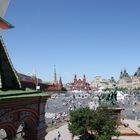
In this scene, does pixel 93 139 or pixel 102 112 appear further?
pixel 102 112

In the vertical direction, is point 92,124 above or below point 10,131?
below

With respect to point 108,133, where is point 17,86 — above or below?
above

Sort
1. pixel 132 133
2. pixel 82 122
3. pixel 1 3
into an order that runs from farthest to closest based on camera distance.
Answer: pixel 132 133
pixel 82 122
pixel 1 3

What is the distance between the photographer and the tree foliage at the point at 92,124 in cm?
2762

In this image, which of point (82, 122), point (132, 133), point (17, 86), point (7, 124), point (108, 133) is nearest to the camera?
point (7, 124)

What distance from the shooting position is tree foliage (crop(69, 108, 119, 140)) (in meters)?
27.6

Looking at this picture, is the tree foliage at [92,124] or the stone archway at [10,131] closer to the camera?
the stone archway at [10,131]

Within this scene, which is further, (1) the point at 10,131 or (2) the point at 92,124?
A: (2) the point at 92,124

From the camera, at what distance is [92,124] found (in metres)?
28.3

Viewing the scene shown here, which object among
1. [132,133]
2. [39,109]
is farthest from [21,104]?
[132,133]

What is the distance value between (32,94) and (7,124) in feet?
5.57

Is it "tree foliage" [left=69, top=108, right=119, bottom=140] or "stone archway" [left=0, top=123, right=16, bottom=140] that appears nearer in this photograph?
→ "stone archway" [left=0, top=123, right=16, bottom=140]

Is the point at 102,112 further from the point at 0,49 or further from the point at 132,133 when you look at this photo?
the point at 0,49

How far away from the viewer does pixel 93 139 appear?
28.1 meters
